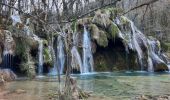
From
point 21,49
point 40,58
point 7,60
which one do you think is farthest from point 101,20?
point 7,60

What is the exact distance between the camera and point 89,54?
3058cm

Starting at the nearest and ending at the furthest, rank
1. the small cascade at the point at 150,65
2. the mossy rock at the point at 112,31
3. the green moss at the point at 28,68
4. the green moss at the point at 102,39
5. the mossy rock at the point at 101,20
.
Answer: the green moss at the point at 28,68 → the green moss at the point at 102,39 → the mossy rock at the point at 112,31 → the mossy rock at the point at 101,20 → the small cascade at the point at 150,65

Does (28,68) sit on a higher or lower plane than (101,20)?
lower

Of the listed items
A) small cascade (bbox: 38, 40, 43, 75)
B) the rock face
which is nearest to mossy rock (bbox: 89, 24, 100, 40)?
the rock face

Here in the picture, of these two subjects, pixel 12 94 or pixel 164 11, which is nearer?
pixel 12 94

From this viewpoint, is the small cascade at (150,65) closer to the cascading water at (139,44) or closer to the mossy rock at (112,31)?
the cascading water at (139,44)

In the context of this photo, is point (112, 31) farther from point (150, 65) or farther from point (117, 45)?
point (150, 65)

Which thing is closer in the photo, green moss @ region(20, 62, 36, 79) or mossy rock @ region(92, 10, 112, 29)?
green moss @ region(20, 62, 36, 79)

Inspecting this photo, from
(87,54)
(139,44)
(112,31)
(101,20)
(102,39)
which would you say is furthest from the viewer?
(139,44)

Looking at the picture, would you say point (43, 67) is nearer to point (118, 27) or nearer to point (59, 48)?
point (59, 48)

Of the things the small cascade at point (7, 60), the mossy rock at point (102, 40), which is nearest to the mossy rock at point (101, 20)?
the mossy rock at point (102, 40)

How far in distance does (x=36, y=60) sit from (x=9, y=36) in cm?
281

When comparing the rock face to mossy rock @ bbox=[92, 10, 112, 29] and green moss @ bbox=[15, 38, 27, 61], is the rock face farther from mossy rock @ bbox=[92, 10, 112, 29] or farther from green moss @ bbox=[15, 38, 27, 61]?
green moss @ bbox=[15, 38, 27, 61]

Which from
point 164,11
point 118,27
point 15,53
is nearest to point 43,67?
point 15,53
